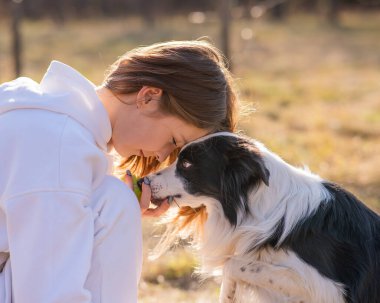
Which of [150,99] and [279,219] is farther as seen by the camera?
[279,219]

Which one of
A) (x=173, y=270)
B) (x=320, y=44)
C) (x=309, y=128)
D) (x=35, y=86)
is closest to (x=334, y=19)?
(x=320, y=44)

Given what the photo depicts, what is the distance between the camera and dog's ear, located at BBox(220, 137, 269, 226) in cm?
329

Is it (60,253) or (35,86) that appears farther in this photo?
(35,86)

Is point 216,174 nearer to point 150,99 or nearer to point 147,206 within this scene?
point 147,206

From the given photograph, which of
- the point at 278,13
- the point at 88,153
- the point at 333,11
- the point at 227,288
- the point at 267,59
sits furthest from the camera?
the point at 278,13

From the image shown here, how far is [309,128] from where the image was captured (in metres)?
9.23

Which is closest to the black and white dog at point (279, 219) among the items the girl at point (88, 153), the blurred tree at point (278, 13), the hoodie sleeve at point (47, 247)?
the girl at point (88, 153)

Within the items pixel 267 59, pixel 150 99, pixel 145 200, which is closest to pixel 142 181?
pixel 145 200

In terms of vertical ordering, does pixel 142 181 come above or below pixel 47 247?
below

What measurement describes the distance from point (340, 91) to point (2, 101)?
10262 millimetres

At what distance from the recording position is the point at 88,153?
2.47 m

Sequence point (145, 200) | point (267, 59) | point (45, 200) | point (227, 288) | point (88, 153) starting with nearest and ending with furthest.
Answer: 1. point (45, 200)
2. point (88, 153)
3. point (145, 200)
4. point (227, 288)
5. point (267, 59)

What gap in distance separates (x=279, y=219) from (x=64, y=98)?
1.27 metres

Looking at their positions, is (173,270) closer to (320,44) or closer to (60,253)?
(60,253)
